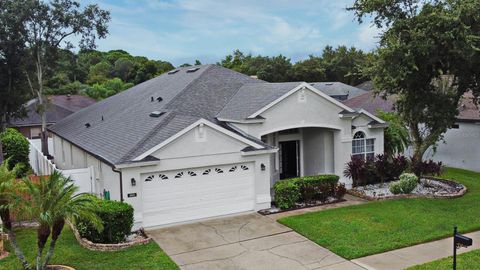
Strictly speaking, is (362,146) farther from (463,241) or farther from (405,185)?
(463,241)

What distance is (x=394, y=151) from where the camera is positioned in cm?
2230

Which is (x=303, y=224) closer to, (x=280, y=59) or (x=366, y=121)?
(x=366, y=121)

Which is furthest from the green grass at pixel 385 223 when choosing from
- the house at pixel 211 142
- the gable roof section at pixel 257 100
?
the gable roof section at pixel 257 100

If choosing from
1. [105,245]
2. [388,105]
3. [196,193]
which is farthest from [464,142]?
[105,245]

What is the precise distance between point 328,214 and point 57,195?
9182mm

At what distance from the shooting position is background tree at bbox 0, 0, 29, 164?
28266 mm

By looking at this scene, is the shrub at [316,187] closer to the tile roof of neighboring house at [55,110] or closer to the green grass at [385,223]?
the green grass at [385,223]

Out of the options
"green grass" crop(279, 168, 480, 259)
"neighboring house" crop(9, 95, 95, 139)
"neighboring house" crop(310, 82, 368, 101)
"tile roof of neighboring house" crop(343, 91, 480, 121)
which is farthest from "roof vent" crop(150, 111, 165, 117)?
"neighboring house" crop(310, 82, 368, 101)

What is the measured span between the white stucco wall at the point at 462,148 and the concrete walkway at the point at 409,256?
44.1ft

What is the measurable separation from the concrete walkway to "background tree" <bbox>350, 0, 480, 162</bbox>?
7.36 meters

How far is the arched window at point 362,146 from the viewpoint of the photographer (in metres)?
20.1

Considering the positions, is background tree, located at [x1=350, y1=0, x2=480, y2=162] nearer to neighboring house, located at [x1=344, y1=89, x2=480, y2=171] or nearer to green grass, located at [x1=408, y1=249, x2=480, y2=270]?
neighboring house, located at [x1=344, y1=89, x2=480, y2=171]

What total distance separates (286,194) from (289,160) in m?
4.38

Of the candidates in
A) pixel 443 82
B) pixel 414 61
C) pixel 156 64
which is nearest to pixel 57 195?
pixel 414 61
